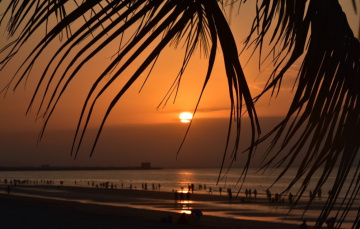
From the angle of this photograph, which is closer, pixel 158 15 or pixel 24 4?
pixel 158 15

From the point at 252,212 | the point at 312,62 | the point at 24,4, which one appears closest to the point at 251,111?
the point at 312,62

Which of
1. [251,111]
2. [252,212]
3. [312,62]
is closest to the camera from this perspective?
[251,111]

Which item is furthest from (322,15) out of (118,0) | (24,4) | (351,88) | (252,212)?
(252,212)

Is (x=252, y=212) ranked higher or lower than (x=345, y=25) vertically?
higher

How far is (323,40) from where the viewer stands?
831 mm

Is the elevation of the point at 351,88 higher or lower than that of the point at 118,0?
lower

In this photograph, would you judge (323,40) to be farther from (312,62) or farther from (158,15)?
(158,15)

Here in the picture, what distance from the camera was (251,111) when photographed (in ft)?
2.49

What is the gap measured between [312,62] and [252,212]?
36.3 metres

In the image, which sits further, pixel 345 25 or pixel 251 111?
pixel 345 25

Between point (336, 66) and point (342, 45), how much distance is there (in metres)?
0.04

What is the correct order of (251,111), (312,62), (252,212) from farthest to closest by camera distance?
(252,212) → (312,62) → (251,111)

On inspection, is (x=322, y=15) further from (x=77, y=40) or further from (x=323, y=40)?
(x=77, y=40)

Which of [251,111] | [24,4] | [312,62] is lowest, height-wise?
[251,111]
